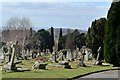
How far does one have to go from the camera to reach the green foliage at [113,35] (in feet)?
71.5

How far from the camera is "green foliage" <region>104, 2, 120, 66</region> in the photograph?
71.5 feet

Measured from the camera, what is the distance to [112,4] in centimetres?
2312

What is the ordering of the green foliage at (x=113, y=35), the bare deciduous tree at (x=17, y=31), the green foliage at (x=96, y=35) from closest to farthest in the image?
1. the green foliage at (x=113, y=35)
2. the green foliage at (x=96, y=35)
3. the bare deciduous tree at (x=17, y=31)

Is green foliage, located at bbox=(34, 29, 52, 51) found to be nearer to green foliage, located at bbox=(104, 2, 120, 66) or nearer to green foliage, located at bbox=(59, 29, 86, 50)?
green foliage, located at bbox=(59, 29, 86, 50)

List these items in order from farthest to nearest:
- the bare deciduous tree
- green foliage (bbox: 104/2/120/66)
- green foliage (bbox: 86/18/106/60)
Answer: the bare deciduous tree → green foliage (bbox: 86/18/106/60) → green foliage (bbox: 104/2/120/66)

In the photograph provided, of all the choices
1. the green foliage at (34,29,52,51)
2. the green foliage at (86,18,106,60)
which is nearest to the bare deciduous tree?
the green foliage at (34,29,52,51)

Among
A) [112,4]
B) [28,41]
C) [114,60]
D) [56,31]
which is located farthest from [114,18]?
[56,31]

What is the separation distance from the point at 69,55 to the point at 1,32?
95.8 feet

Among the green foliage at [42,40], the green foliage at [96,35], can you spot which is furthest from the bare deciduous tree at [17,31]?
the green foliage at [96,35]

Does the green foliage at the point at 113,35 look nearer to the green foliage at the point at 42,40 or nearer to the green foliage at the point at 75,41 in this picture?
the green foliage at the point at 75,41

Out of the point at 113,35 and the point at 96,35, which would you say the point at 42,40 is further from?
the point at 113,35

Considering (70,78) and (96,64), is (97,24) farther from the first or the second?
(70,78)

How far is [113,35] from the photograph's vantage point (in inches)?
883

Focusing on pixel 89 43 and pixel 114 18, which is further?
pixel 89 43
